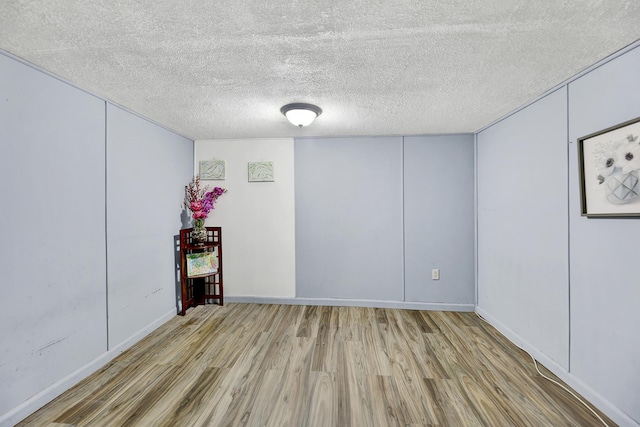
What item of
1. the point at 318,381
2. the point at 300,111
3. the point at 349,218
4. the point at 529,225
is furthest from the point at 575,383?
the point at 300,111

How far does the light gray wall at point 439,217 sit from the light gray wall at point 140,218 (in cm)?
278

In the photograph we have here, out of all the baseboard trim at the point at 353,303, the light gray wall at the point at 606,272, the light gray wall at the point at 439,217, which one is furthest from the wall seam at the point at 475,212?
the light gray wall at the point at 606,272

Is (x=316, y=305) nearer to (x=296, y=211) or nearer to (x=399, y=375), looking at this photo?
(x=296, y=211)

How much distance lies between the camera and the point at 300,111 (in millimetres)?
2281

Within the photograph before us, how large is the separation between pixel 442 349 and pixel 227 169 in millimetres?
3142

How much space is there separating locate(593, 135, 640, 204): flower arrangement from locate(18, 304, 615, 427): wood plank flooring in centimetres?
133

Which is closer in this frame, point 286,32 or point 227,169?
point 286,32

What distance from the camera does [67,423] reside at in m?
1.54

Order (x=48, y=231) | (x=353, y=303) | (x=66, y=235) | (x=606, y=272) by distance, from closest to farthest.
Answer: (x=606, y=272) < (x=48, y=231) < (x=66, y=235) < (x=353, y=303)

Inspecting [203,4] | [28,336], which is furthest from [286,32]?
[28,336]

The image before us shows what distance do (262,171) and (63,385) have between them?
2.59 m

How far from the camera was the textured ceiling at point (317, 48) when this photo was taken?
119cm

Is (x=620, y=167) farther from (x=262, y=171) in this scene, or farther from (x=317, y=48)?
(x=262, y=171)

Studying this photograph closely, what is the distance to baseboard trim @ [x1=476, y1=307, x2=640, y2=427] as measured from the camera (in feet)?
4.87
